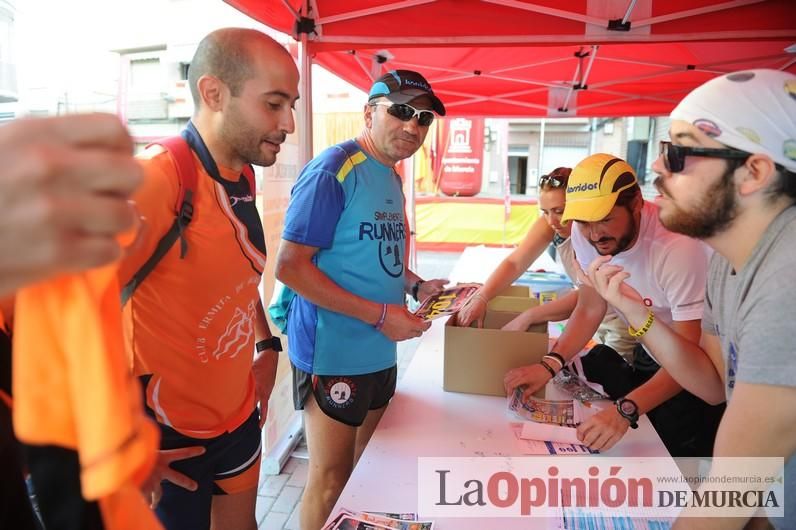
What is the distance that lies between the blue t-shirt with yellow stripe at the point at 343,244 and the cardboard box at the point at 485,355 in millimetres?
287

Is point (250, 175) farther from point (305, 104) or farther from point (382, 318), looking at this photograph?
point (305, 104)

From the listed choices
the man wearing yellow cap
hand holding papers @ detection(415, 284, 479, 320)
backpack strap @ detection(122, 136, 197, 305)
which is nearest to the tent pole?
hand holding papers @ detection(415, 284, 479, 320)

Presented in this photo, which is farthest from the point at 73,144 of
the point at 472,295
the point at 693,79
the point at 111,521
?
the point at 693,79

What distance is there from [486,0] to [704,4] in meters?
1.19

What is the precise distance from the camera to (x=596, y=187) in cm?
185

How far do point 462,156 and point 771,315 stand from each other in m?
14.5

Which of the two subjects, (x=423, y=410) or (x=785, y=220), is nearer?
(x=785, y=220)

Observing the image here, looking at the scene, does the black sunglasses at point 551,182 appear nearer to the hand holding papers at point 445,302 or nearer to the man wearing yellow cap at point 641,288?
the man wearing yellow cap at point 641,288

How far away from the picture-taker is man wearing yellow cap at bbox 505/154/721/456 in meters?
1.74

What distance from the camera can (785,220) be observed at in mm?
1028

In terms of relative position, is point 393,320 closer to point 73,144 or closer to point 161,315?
point 161,315

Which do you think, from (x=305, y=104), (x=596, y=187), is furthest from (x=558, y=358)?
(x=305, y=104)

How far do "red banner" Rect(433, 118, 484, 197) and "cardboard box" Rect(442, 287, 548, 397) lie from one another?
13311 mm

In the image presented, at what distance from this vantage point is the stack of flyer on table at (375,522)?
1.18 m
